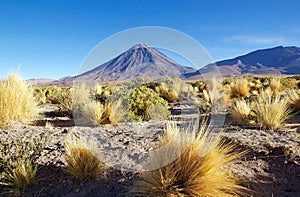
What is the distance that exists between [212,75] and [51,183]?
13031 mm

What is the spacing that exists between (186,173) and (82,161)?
1.44 m

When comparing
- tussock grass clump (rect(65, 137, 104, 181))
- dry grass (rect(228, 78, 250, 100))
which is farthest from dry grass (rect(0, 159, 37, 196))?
dry grass (rect(228, 78, 250, 100))

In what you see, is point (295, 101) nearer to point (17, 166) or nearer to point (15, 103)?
point (15, 103)

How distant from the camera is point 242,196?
360 centimetres

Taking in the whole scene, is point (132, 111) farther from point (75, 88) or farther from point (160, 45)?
point (75, 88)

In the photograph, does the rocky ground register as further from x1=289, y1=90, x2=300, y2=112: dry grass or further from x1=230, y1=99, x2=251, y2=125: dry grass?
x1=289, y1=90, x2=300, y2=112: dry grass

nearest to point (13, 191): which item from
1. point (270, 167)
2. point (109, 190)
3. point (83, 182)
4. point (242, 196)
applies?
point (83, 182)

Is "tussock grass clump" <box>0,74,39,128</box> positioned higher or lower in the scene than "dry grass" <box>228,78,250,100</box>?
lower

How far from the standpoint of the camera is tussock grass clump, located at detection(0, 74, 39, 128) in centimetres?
673

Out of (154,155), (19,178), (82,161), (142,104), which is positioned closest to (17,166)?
(19,178)

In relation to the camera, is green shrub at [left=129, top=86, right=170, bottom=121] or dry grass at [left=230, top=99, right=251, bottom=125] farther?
green shrub at [left=129, top=86, right=170, bottom=121]

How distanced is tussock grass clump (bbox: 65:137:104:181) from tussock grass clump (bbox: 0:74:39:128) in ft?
9.55

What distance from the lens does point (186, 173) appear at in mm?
3385

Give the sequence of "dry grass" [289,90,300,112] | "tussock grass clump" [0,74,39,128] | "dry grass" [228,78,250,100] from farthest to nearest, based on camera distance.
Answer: "dry grass" [228,78,250,100] → "dry grass" [289,90,300,112] → "tussock grass clump" [0,74,39,128]
